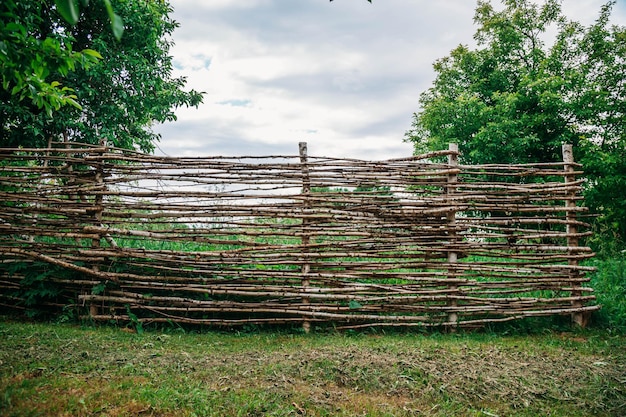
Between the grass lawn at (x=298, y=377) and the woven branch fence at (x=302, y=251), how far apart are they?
57 cm

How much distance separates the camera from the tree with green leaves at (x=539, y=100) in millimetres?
10758

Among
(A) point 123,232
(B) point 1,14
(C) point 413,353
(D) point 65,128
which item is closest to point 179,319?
(A) point 123,232

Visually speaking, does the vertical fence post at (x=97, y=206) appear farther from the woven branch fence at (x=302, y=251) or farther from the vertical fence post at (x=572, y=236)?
the vertical fence post at (x=572, y=236)

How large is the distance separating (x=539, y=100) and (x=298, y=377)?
1224 cm

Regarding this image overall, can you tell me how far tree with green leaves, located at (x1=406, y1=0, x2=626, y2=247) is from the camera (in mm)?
10758

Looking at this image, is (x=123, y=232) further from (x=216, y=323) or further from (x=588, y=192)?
(x=588, y=192)

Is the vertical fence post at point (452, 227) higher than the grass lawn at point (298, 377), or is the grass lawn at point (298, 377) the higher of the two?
the vertical fence post at point (452, 227)

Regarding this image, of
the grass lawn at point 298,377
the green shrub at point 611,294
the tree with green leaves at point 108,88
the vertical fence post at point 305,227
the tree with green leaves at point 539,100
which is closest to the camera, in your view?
the grass lawn at point 298,377

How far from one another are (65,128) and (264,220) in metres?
4.37

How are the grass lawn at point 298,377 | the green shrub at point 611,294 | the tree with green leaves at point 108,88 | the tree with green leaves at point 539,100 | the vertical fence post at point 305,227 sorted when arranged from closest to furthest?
1. the grass lawn at point 298,377
2. the vertical fence post at point 305,227
3. the green shrub at point 611,294
4. the tree with green leaves at point 108,88
5. the tree with green leaves at point 539,100

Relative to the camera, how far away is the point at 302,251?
4.07 metres

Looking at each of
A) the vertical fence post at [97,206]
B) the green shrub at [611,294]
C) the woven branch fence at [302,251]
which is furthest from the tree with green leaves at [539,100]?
the vertical fence post at [97,206]

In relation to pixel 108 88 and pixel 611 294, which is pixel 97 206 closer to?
pixel 108 88

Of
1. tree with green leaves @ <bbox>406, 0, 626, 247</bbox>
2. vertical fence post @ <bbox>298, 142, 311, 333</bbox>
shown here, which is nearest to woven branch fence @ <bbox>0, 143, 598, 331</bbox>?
vertical fence post @ <bbox>298, 142, 311, 333</bbox>
